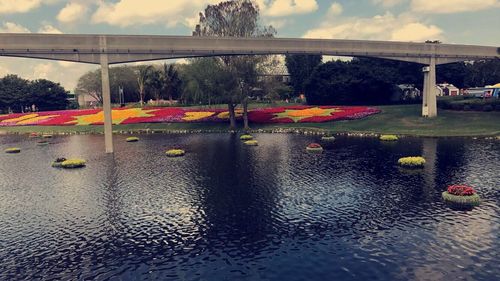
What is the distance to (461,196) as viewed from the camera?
26.7 metres

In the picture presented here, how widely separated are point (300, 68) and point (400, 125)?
239 feet

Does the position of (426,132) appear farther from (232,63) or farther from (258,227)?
(258,227)

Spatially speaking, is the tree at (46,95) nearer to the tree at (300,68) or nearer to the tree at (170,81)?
the tree at (170,81)

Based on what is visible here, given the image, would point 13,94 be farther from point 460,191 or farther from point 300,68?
point 460,191

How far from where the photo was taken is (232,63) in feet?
229

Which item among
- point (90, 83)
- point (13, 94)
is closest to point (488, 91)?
point (90, 83)

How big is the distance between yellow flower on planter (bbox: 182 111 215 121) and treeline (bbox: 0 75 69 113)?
7846 cm

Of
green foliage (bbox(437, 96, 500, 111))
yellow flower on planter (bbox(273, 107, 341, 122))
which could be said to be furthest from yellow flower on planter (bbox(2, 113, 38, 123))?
green foliage (bbox(437, 96, 500, 111))

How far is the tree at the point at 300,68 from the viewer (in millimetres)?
131875

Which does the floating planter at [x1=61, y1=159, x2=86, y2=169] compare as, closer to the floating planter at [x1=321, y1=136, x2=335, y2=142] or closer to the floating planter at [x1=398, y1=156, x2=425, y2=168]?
the floating planter at [x1=321, y1=136, x2=335, y2=142]

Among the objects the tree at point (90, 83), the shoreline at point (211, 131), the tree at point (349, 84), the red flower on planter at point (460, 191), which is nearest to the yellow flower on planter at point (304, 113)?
the shoreline at point (211, 131)

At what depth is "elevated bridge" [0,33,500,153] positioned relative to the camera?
1881 inches

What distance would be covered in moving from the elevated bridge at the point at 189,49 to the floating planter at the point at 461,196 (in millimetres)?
38106

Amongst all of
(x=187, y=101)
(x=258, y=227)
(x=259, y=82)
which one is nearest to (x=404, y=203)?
(x=258, y=227)
